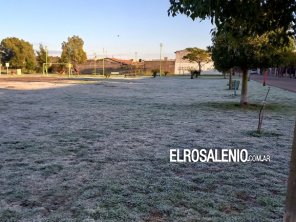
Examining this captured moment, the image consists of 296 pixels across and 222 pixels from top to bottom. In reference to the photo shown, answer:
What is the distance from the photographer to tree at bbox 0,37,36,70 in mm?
78750

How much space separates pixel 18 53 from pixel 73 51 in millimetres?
12529

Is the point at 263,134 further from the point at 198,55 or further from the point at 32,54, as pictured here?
the point at 32,54

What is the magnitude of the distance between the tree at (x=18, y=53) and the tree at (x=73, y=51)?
291 inches

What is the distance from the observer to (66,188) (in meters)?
4.38

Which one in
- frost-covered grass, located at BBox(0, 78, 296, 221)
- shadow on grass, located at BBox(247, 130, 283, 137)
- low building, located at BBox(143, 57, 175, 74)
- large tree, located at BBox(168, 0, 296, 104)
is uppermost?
low building, located at BBox(143, 57, 175, 74)

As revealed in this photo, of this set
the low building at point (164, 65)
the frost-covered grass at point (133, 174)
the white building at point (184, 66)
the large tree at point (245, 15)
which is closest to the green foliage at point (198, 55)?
the white building at point (184, 66)

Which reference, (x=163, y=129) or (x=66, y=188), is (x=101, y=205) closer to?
(x=66, y=188)

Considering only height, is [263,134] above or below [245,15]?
below

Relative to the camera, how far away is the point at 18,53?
78625 mm

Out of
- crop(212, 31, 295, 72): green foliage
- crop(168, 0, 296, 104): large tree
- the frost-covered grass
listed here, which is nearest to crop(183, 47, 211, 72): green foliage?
crop(212, 31, 295, 72): green foliage

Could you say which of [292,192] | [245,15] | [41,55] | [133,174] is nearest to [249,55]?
[133,174]

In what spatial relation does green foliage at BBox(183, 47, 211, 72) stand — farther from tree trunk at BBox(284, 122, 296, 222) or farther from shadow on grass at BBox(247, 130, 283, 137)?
tree trunk at BBox(284, 122, 296, 222)

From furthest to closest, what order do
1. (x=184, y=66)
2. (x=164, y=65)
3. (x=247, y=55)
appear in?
(x=164, y=65) → (x=184, y=66) → (x=247, y=55)

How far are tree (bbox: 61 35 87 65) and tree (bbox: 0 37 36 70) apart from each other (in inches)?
291
